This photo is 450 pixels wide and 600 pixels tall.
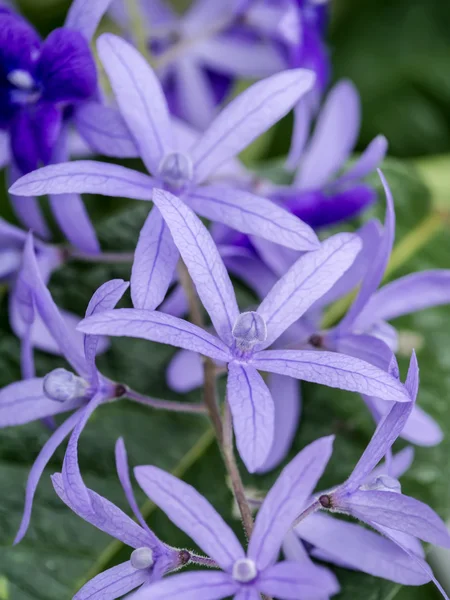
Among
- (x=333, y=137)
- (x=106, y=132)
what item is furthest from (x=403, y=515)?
(x=333, y=137)

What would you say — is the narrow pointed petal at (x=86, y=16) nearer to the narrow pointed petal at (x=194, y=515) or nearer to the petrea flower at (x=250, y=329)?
the petrea flower at (x=250, y=329)

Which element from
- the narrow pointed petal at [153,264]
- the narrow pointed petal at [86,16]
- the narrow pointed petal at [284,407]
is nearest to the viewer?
the narrow pointed petal at [153,264]

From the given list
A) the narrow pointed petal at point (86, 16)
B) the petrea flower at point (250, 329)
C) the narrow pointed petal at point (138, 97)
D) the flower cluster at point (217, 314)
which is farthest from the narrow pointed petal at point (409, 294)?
the narrow pointed petal at point (86, 16)

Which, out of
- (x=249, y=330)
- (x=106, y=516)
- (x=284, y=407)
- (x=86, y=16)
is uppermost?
(x=86, y=16)

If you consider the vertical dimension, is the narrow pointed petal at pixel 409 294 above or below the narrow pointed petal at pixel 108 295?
below

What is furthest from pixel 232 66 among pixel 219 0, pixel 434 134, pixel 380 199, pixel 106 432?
pixel 106 432

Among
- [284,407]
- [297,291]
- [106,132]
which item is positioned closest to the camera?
[297,291]

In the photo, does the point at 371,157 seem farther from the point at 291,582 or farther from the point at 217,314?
the point at 291,582
